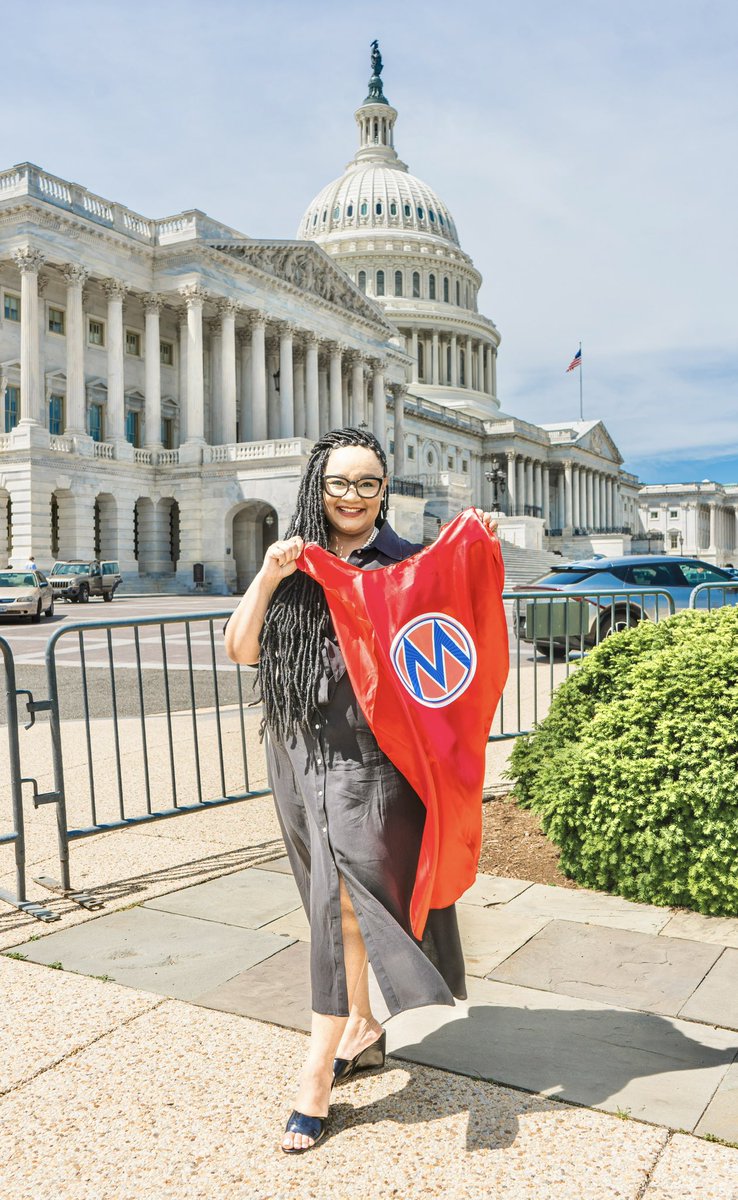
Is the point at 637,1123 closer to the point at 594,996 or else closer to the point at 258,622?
the point at 594,996

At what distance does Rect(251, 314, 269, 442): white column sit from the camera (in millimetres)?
51781

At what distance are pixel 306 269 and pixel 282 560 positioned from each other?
5490 cm

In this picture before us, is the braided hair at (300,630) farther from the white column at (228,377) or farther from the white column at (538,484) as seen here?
the white column at (538,484)

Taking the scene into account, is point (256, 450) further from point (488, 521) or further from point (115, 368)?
point (488, 521)

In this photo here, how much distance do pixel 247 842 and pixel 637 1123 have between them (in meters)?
3.73

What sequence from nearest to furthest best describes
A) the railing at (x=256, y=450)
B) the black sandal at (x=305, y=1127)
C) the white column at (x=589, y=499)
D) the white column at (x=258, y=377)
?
1. the black sandal at (x=305, y=1127)
2. the railing at (x=256, y=450)
3. the white column at (x=258, y=377)
4. the white column at (x=589, y=499)

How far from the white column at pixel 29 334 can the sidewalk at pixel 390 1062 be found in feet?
129

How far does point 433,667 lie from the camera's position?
10.7 ft

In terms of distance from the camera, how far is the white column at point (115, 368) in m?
45.7

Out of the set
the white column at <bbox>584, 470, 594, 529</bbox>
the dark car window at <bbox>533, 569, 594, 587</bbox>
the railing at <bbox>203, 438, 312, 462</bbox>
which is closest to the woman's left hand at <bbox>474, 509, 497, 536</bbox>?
the dark car window at <bbox>533, 569, 594, 587</bbox>

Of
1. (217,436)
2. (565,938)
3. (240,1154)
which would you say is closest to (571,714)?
(565,938)

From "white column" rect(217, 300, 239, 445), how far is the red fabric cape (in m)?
47.3

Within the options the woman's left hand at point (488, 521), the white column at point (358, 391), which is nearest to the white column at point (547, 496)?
Result: the white column at point (358, 391)

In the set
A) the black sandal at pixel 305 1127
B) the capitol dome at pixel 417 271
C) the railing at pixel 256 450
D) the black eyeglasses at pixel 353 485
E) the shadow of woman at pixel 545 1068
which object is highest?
the capitol dome at pixel 417 271
